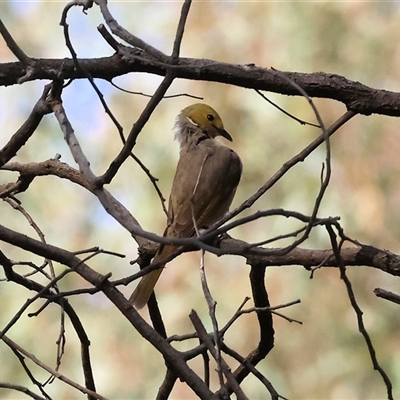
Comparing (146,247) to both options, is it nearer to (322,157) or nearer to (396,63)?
(322,157)

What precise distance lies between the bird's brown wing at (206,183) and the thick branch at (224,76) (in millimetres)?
1161

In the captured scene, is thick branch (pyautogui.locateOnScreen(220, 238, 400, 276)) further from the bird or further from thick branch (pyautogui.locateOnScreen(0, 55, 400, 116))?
the bird

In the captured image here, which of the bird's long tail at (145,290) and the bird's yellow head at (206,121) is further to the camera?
the bird's yellow head at (206,121)

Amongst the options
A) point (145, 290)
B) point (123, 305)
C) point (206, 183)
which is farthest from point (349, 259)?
point (206, 183)

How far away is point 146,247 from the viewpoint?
2203 mm

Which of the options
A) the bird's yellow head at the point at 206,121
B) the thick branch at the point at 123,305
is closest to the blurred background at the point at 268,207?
the bird's yellow head at the point at 206,121

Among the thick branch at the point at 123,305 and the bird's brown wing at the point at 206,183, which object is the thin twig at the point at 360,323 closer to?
the thick branch at the point at 123,305

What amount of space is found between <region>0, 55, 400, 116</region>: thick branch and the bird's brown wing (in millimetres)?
1161

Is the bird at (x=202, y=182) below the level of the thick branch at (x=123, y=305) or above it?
above

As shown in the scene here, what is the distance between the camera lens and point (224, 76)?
182cm

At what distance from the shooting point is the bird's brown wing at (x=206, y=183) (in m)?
3.05

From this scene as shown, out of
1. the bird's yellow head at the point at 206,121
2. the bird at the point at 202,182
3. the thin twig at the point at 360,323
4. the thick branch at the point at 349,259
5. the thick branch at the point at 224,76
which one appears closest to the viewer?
the thin twig at the point at 360,323

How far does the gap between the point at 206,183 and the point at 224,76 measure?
130cm

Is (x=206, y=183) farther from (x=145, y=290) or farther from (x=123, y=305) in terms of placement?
(x=123, y=305)
